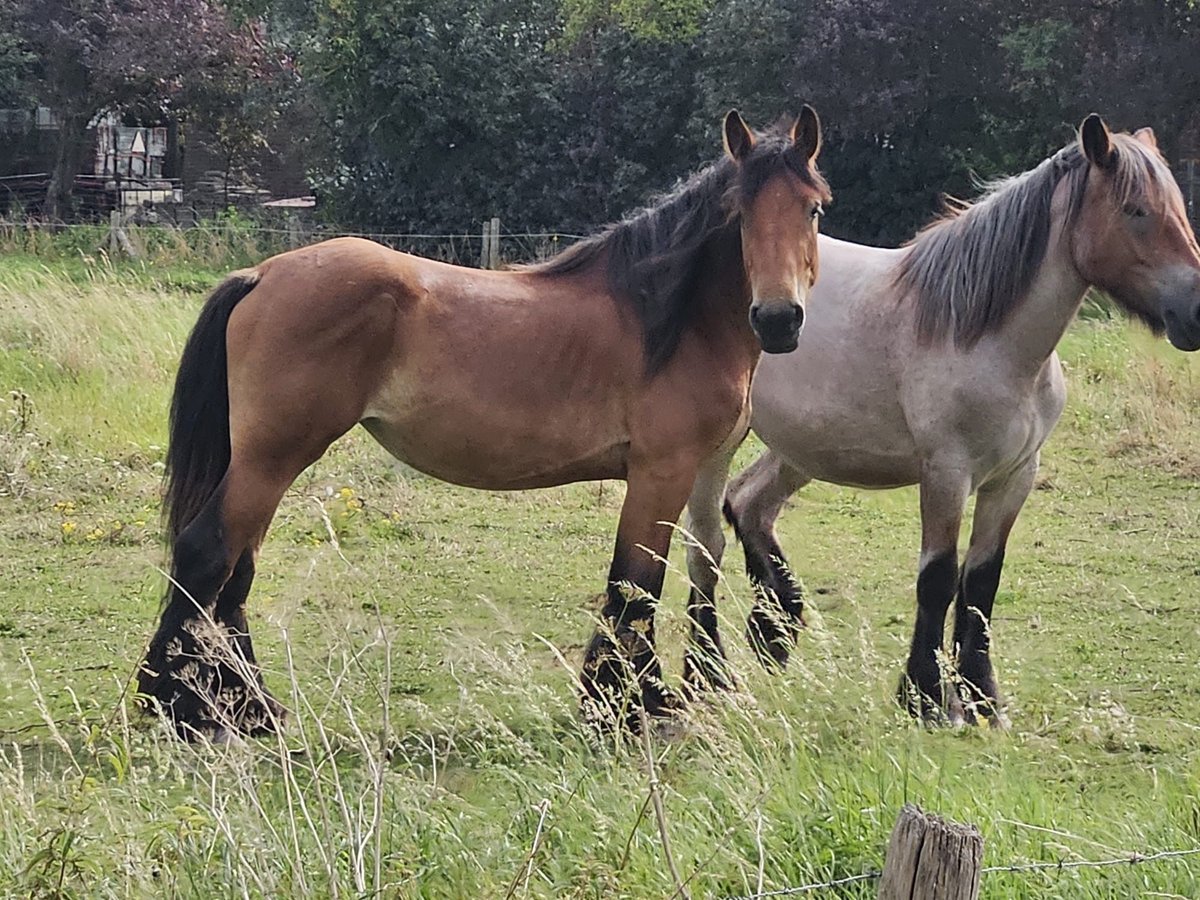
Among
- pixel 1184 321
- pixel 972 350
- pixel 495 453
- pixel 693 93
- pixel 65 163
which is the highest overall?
pixel 693 93

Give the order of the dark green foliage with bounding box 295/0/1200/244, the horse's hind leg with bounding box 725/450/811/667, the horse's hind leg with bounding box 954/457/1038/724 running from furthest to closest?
the dark green foliage with bounding box 295/0/1200/244 → the horse's hind leg with bounding box 725/450/811/667 → the horse's hind leg with bounding box 954/457/1038/724

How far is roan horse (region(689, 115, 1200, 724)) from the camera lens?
177 inches

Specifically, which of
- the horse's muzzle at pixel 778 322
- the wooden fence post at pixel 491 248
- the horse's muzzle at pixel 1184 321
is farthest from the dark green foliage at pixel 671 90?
the horse's muzzle at pixel 778 322

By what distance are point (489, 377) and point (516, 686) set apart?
1.48m

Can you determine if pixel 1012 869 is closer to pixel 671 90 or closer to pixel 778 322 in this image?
pixel 778 322

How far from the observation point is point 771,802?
10.9 feet

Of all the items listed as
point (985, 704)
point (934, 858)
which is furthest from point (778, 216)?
point (934, 858)

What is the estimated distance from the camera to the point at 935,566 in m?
Answer: 4.76

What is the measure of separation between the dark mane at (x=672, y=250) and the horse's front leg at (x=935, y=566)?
3.41 ft

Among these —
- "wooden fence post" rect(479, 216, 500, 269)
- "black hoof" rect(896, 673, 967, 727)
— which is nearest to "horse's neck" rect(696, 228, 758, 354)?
"black hoof" rect(896, 673, 967, 727)

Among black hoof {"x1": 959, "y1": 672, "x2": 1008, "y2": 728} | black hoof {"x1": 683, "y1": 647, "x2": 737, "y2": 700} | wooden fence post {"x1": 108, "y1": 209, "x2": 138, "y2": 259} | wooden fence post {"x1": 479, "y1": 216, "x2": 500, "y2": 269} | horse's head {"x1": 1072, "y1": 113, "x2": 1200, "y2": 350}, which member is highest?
horse's head {"x1": 1072, "y1": 113, "x2": 1200, "y2": 350}

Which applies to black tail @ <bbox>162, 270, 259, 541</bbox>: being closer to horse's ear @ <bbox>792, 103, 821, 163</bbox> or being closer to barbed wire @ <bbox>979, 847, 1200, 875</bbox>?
horse's ear @ <bbox>792, 103, 821, 163</bbox>

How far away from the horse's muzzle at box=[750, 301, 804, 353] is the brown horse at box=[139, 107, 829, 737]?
16cm

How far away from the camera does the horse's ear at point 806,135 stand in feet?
14.1
